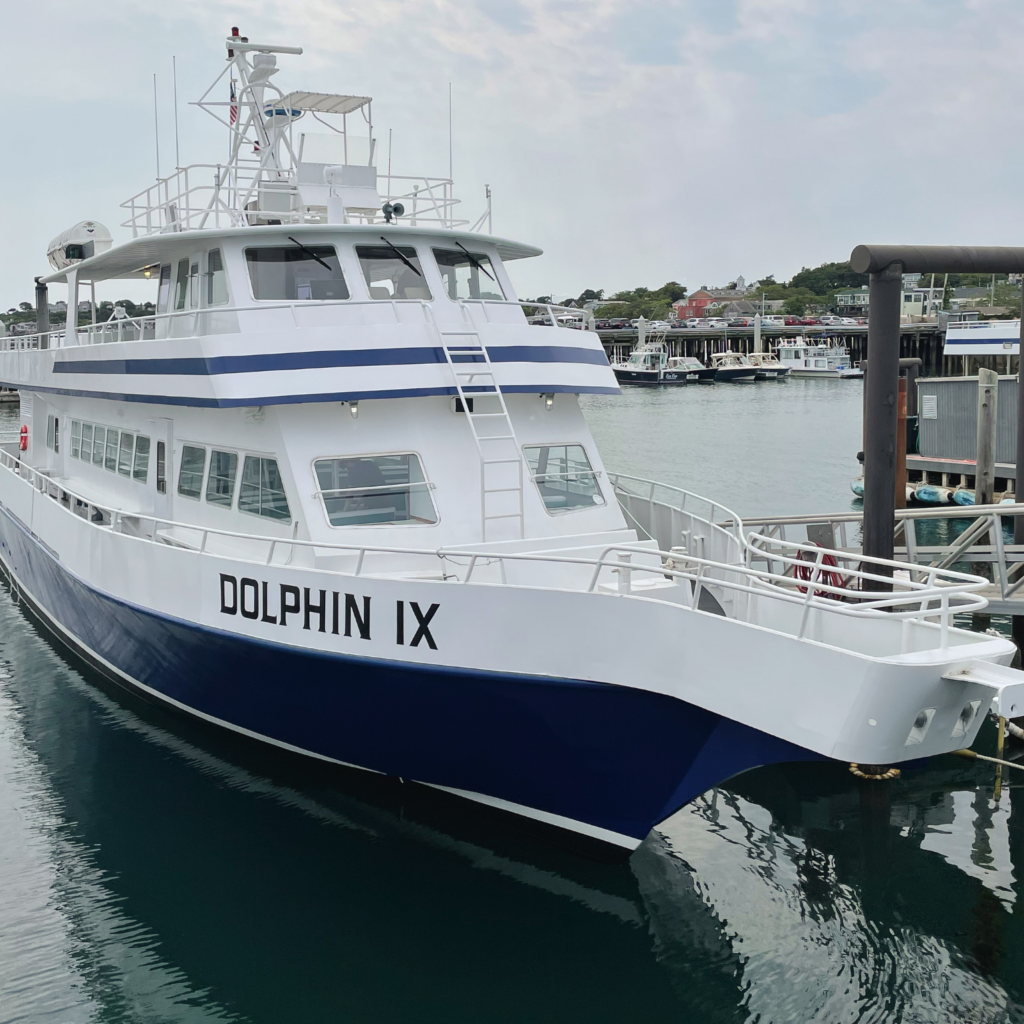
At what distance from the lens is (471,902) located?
834cm

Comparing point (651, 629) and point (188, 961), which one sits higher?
point (651, 629)

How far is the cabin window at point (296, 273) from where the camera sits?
34.3 ft

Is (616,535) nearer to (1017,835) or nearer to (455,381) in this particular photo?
(455,381)

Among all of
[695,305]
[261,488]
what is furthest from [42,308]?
[695,305]

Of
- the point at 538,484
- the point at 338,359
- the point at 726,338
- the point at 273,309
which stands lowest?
the point at 538,484

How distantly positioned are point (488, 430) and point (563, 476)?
3.30ft

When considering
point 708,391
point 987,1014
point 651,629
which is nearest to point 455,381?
point 651,629

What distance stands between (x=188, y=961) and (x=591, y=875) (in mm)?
3228

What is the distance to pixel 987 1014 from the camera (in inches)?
281

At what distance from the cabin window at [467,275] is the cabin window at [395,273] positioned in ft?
0.91

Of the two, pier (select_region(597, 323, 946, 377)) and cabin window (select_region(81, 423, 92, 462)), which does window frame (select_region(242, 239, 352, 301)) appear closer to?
cabin window (select_region(81, 423, 92, 462))

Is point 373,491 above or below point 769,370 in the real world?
below

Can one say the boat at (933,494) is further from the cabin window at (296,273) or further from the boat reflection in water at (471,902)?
the cabin window at (296,273)

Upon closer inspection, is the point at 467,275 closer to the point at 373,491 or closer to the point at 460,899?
the point at 373,491
